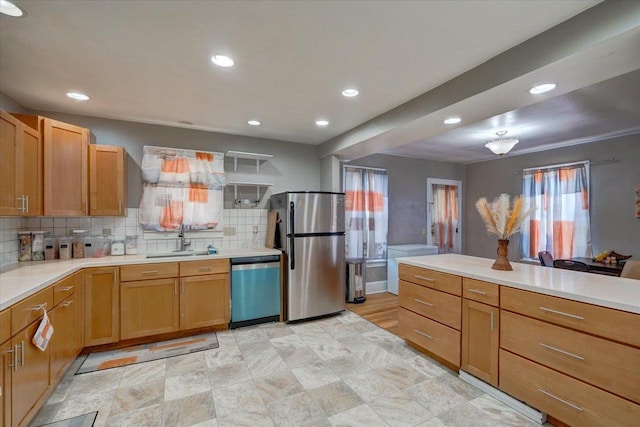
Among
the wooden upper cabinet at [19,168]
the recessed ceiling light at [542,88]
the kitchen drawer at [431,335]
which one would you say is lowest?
the kitchen drawer at [431,335]

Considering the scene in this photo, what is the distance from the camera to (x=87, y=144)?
9.82 feet

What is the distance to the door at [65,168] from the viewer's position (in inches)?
104

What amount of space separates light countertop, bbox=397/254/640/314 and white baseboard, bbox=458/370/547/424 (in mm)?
795

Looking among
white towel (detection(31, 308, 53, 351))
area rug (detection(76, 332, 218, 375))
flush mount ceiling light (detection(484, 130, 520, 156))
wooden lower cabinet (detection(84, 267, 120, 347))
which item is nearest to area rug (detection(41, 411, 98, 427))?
white towel (detection(31, 308, 53, 351))

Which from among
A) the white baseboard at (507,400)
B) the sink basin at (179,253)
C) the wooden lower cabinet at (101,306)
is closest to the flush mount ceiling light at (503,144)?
the white baseboard at (507,400)

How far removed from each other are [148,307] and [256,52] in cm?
266

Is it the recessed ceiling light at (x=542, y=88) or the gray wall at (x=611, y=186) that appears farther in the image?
the gray wall at (x=611, y=186)

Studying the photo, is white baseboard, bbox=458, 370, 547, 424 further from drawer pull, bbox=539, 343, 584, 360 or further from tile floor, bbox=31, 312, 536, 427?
drawer pull, bbox=539, 343, 584, 360

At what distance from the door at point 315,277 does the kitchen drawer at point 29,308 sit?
7.09 feet

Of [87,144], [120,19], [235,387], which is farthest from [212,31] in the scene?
[235,387]

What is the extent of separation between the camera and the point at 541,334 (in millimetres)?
1812

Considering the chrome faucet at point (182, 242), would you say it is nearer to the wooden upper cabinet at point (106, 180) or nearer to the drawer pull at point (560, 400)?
the wooden upper cabinet at point (106, 180)

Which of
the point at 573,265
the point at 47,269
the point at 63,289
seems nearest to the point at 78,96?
the point at 47,269

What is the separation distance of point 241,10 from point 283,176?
2.77 meters
